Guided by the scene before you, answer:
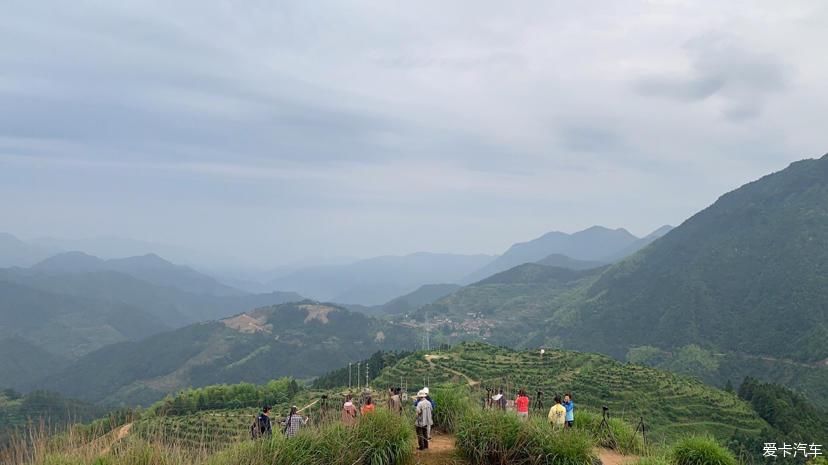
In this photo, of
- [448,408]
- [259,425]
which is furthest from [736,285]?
[259,425]

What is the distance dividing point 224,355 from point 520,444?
168 metres

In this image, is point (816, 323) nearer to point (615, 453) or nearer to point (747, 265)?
point (747, 265)

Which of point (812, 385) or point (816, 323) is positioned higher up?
point (816, 323)

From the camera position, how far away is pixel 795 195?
5945 inches

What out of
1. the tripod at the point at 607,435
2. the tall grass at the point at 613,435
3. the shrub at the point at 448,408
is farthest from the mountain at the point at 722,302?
the shrub at the point at 448,408

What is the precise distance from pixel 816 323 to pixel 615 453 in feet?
345

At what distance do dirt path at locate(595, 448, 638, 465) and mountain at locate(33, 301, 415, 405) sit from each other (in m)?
140

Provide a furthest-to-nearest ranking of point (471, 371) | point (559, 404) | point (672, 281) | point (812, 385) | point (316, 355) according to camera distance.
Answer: point (316, 355) < point (672, 281) < point (812, 385) < point (471, 371) < point (559, 404)

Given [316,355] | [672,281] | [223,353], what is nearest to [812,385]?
[672,281]

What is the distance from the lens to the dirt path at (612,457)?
11.4m

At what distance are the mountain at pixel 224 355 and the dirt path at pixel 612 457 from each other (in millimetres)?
140428

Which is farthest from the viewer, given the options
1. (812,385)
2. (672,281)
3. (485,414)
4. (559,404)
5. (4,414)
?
(672,281)

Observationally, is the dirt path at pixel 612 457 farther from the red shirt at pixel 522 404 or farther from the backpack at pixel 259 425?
the backpack at pixel 259 425

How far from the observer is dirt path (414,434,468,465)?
942 centimetres
